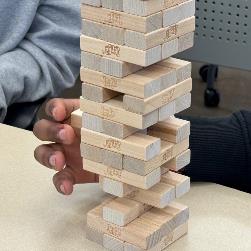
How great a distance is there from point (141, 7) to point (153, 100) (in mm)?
107

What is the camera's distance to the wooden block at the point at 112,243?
81 centimetres

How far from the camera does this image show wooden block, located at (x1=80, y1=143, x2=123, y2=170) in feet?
2.49

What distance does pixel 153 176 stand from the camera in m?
0.76

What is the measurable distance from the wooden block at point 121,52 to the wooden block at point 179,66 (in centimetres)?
4

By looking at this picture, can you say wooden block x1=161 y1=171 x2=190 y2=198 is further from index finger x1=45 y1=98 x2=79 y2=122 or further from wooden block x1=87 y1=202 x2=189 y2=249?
index finger x1=45 y1=98 x2=79 y2=122

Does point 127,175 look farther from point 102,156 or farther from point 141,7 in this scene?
point 141,7

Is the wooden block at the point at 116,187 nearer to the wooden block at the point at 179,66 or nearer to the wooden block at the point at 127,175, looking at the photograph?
the wooden block at the point at 127,175

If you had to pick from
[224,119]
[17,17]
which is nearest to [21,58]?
[17,17]

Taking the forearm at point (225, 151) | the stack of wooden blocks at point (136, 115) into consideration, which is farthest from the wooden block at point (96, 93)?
the forearm at point (225, 151)

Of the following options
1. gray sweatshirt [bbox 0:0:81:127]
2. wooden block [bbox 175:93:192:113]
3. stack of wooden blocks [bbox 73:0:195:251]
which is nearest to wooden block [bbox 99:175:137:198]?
stack of wooden blocks [bbox 73:0:195:251]

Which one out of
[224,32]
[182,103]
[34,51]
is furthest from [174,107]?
[224,32]

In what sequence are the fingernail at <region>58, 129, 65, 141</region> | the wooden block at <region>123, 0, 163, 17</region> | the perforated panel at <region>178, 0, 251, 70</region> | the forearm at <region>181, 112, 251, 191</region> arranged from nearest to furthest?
the wooden block at <region>123, 0, 163, 17</region> < the fingernail at <region>58, 129, 65, 141</region> < the forearm at <region>181, 112, 251, 191</region> < the perforated panel at <region>178, 0, 251, 70</region>

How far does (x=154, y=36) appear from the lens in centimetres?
70

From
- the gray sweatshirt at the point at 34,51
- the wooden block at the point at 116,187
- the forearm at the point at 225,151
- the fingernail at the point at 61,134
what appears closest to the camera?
the wooden block at the point at 116,187
